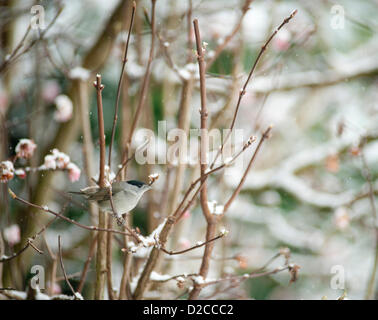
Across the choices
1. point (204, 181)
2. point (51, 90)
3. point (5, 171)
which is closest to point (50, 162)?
point (5, 171)

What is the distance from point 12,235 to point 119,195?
43cm

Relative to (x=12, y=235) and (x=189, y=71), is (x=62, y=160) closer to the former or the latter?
(x=12, y=235)

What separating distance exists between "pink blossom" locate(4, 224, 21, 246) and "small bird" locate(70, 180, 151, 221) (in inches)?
13.0

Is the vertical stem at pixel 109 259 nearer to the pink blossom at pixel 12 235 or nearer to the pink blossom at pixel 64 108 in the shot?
the pink blossom at pixel 12 235

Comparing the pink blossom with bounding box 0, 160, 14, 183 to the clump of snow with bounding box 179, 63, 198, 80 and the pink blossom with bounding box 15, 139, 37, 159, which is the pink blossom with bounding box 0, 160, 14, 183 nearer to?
the pink blossom with bounding box 15, 139, 37, 159

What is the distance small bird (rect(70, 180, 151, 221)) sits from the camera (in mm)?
767

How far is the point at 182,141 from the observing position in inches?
43.4

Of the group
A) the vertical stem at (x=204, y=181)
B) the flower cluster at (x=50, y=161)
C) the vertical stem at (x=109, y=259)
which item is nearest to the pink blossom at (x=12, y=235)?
the flower cluster at (x=50, y=161)

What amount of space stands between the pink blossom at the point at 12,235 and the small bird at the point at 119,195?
33cm

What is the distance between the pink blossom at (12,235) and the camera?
1.00m

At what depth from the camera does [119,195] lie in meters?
0.77
